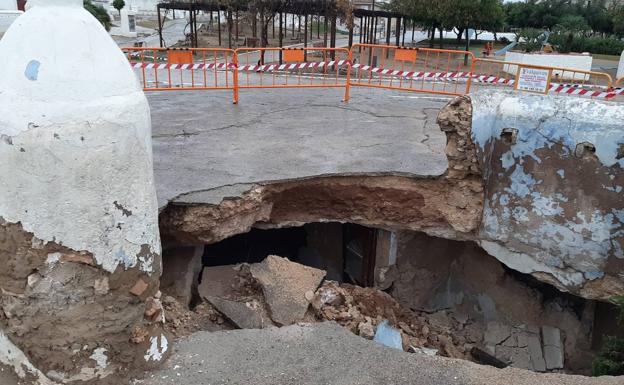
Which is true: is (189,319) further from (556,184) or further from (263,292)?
(556,184)

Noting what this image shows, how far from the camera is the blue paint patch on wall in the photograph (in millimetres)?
2703

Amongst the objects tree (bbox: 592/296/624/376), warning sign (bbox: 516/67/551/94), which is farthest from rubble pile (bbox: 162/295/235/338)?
warning sign (bbox: 516/67/551/94)

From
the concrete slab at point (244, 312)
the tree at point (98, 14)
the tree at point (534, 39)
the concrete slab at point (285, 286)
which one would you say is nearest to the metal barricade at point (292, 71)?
the concrete slab at point (285, 286)

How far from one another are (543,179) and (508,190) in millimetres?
392

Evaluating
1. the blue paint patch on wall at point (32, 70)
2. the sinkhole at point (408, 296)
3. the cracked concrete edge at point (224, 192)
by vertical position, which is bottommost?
the sinkhole at point (408, 296)

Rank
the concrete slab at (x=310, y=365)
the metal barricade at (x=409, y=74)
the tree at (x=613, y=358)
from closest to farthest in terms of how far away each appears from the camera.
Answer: the concrete slab at (x=310, y=365) → the tree at (x=613, y=358) → the metal barricade at (x=409, y=74)

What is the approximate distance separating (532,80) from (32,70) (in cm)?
964

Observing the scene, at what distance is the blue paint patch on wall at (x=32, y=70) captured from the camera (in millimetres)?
2703

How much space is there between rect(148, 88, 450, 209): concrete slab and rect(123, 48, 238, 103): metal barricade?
1.44ft

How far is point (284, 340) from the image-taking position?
3734 mm

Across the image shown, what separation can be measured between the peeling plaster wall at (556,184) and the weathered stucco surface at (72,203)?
3.86m

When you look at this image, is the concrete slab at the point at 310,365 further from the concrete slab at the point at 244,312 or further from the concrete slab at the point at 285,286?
the concrete slab at the point at 285,286

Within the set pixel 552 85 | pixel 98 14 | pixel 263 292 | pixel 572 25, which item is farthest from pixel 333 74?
pixel 572 25

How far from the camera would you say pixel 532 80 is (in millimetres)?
10227
